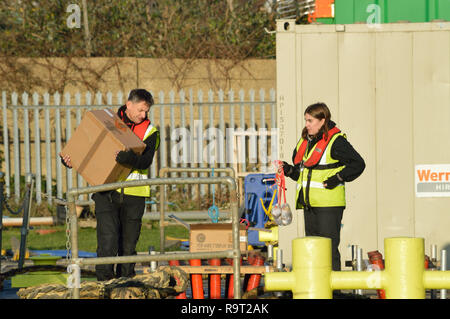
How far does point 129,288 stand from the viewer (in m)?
6.07

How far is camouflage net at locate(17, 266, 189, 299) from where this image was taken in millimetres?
6074

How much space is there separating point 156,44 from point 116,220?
13845 millimetres

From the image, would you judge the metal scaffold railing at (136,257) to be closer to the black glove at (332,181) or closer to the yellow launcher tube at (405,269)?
the yellow launcher tube at (405,269)

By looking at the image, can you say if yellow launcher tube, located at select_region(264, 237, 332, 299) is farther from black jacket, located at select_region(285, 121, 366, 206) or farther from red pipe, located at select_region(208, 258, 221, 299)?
black jacket, located at select_region(285, 121, 366, 206)

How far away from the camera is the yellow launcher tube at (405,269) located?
5.10m

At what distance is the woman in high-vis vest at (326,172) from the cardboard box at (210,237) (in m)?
0.80

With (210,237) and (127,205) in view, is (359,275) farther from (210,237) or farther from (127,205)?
(210,237)

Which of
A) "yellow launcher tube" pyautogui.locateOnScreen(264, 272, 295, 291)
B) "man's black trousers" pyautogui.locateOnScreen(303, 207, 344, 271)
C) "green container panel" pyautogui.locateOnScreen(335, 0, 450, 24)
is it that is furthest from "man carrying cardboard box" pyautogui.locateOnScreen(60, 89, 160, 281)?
"green container panel" pyautogui.locateOnScreen(335, 0, 450, 24)

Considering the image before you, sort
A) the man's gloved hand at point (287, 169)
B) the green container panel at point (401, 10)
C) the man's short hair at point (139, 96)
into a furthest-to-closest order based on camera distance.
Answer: the green container panel at point (401, 10), the man's gloved hand at point (287, 169), the man's short hair at point (139, 96)

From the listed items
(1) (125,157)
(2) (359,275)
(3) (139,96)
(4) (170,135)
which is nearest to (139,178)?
(1) (125,157)

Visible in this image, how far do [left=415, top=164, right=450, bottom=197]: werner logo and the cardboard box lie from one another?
2.69 metres

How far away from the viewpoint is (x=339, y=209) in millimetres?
8469

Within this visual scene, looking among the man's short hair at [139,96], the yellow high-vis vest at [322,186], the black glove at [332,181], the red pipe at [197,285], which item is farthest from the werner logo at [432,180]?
the man's short hair at [139,96]

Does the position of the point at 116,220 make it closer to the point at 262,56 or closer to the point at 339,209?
the point at 339,209
